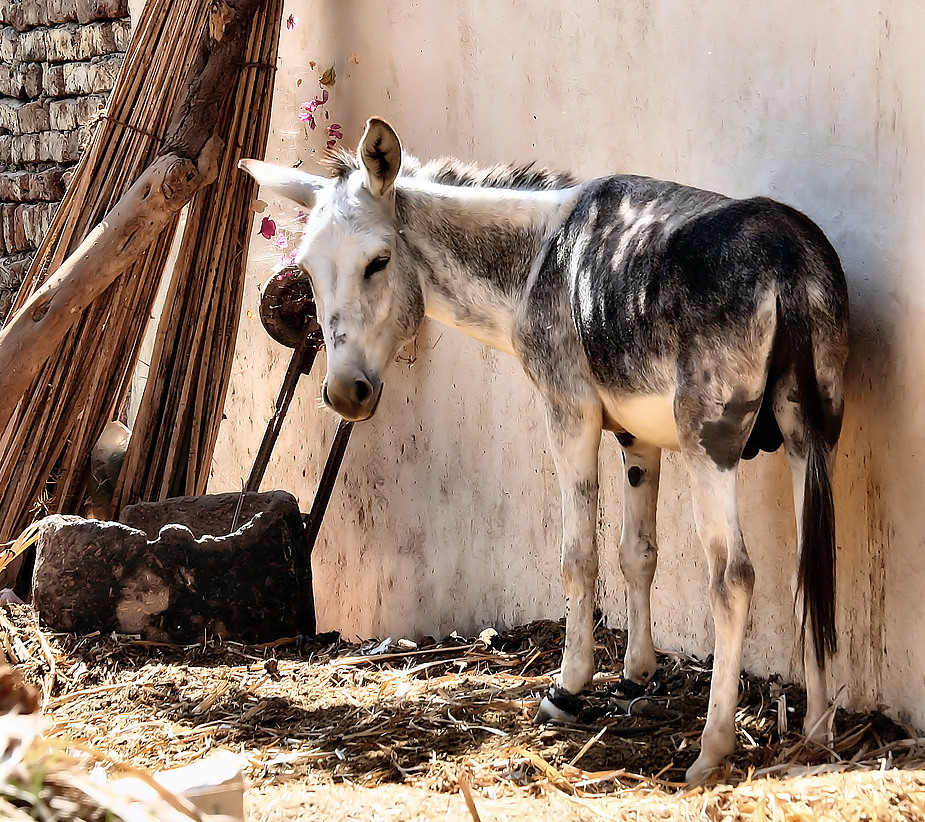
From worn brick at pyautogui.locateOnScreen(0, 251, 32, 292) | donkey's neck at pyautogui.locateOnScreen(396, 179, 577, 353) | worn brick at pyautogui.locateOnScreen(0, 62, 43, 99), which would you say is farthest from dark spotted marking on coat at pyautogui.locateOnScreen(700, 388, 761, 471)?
worn brick at pyautogui.locateOnScreen(0, 62, 43, 99)

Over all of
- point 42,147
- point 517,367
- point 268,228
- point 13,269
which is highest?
point 42,147

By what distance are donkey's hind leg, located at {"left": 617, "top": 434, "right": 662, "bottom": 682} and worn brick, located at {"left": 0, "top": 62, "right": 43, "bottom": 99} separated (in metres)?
5.13

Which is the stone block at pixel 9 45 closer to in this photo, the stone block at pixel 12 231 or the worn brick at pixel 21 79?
the worn brick at pixel 21 79

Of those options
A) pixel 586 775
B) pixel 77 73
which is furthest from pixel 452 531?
pixel 77 73

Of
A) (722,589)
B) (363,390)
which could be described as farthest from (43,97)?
(722,589)

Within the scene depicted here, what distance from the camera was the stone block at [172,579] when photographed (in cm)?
402

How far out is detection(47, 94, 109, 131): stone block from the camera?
647cm

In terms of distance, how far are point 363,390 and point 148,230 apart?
184 centimetres

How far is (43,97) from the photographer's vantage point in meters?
6.79

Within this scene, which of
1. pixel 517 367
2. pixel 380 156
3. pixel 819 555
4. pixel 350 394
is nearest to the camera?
pixel 819 555

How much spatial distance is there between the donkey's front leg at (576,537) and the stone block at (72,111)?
4.51 m

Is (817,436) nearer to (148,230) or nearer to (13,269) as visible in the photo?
(148,230)

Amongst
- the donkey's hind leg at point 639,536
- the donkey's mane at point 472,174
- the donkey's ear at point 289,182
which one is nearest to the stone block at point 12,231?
the donkey's ear at point 289,182

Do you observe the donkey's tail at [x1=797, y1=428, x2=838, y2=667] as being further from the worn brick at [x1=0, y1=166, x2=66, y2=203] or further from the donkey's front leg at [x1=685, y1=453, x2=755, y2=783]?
the worn brick at [x1=0, y1=166, x2=66, y2=203]
